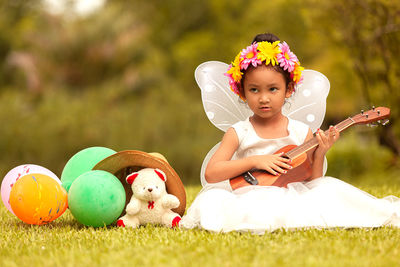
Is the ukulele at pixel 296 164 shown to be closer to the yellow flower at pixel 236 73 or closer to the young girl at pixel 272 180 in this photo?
the young girl at pixel 272 180

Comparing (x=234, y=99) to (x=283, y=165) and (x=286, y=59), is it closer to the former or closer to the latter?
(x=286, y=59)

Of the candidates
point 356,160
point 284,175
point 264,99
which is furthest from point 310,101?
point 356,160

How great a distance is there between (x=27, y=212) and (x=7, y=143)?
6.78m

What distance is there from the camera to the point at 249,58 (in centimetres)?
368

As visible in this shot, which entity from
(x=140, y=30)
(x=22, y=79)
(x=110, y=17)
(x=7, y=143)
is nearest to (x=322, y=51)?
(x=140, y=30)

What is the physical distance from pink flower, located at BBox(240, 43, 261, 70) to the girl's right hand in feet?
2.42

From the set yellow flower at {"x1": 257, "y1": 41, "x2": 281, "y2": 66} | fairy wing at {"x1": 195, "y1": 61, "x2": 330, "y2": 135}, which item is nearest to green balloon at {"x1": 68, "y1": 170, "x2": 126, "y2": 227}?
Answer: fairy wing at {"x1": 195, "y1": 61, "x2": 330, "y2": 135}

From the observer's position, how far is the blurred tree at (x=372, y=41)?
821 cm

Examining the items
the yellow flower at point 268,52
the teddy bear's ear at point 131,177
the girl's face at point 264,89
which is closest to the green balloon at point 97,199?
the teddy bear's ear at point 131,177

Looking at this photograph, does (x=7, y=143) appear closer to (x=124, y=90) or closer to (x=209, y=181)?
(x=124, y=90)

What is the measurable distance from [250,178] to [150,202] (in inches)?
34.4

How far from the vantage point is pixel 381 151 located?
10336mm

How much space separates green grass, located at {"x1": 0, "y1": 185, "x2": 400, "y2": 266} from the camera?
2.58 meters

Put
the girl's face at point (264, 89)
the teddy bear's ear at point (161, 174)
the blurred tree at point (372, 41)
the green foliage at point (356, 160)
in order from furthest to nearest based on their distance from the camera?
the green foliage at point (356, 160) < the blurred tree at point (372, 41) < the teddy bear's ear at point (161, 174) < the girl's face at point (264, 89)
